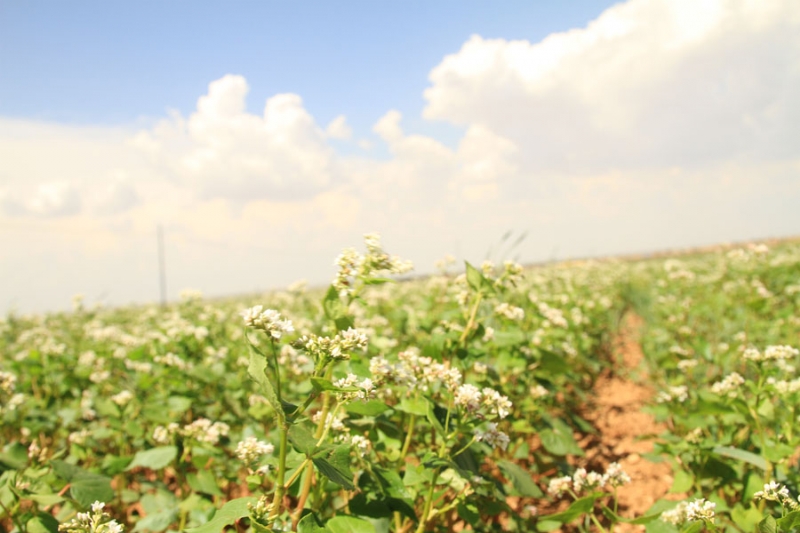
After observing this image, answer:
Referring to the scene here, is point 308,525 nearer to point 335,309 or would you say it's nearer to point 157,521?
point 335,309

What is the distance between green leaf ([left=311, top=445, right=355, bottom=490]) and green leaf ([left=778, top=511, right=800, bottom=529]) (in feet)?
4.41

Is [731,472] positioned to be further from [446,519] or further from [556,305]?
[556,305]

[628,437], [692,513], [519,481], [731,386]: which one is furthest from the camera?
[628,437]

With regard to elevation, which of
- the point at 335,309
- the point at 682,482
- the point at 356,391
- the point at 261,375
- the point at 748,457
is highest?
the point at 335,309

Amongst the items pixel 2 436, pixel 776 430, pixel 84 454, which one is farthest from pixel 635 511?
pixel 2 436

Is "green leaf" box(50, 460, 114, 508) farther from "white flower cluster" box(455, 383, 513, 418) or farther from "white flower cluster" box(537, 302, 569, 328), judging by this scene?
"white flower cluster" box(537, 302, 569, 328)

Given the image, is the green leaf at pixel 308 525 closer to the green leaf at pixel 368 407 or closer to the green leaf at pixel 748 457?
the green leaf at pixel 368 407

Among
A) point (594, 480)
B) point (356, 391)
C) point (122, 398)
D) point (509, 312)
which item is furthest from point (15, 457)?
point (594, 480)

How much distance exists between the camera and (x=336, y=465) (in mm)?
1792

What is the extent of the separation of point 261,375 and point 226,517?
49 cm

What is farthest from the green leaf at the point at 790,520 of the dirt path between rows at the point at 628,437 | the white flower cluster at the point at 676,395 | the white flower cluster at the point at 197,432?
the white flower cluster at the point at 197,432

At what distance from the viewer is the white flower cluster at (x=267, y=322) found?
1.72 meters

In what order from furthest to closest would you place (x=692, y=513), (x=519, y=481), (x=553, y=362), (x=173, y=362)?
1. (x=173, y=362)
2. (x=553, y=362)
3. (x=519, y=481)
4. (x=692, y=513)

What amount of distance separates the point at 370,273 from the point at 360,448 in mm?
722
